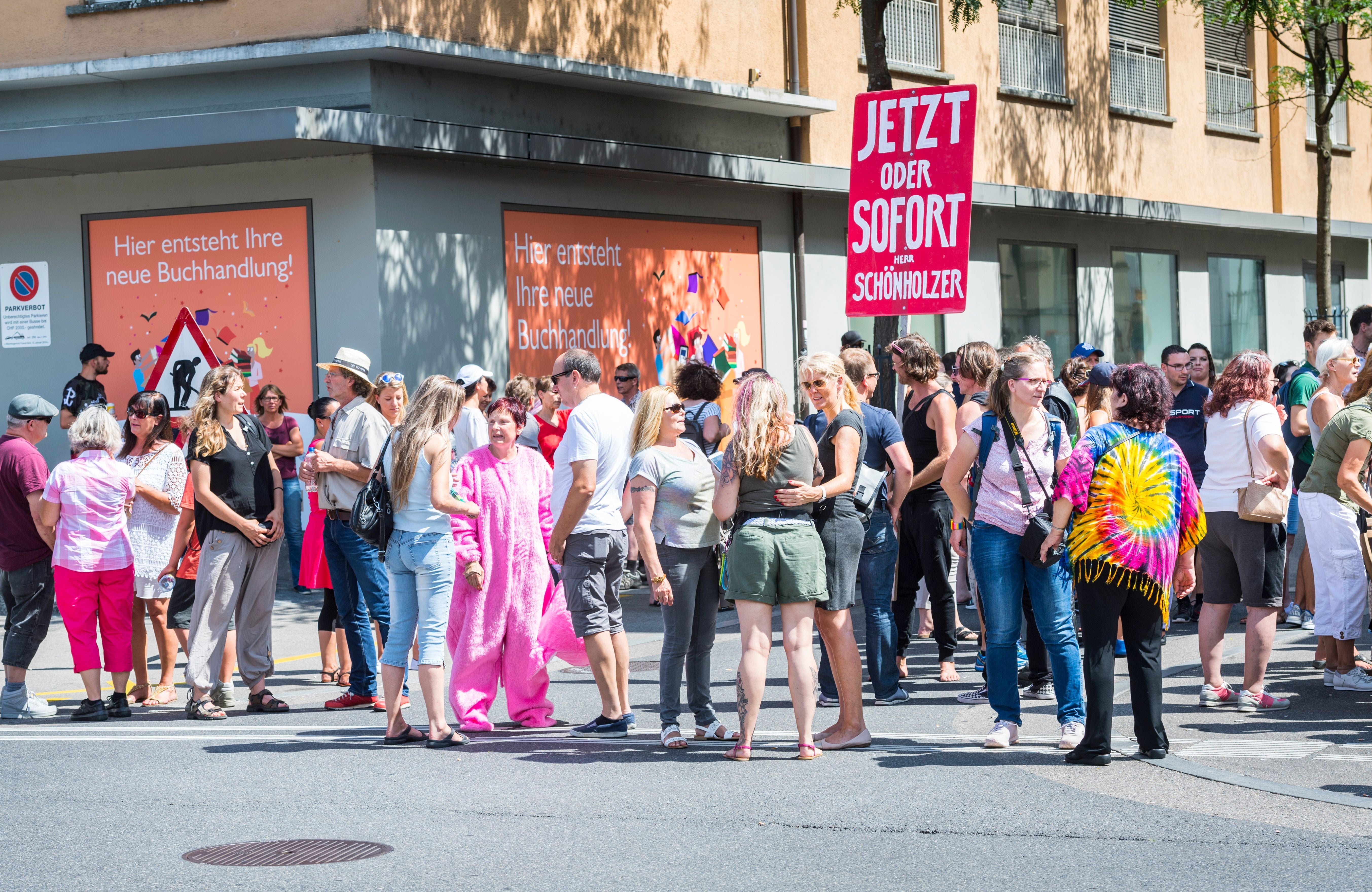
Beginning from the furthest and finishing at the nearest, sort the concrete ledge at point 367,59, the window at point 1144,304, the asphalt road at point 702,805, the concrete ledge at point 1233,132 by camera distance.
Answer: the concrete ledge at point 1233,132 < the window at point 1144,304 < the concrete ledge at point 367,59 < the asphalt road at point 702,805

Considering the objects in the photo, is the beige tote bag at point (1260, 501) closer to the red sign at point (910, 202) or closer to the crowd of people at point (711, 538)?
the crowd of people at point (711, 538)

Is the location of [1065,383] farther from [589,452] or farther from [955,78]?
[955,78]

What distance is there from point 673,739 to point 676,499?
3.90 ft

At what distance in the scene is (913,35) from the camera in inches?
806

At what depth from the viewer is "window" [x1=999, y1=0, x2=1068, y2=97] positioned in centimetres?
2184

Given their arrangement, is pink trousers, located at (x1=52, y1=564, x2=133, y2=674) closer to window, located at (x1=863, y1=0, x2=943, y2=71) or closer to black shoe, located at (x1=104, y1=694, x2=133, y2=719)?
black shoe, located at (x1=104, y1=694, x2=133, y2=719)

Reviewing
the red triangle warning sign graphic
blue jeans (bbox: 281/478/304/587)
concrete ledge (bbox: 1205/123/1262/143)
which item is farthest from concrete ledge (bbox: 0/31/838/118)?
concrete ledge (bbox: 1205/123/1262/143)

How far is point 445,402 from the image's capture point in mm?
8203

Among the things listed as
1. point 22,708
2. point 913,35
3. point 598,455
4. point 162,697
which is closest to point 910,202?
point 598,455

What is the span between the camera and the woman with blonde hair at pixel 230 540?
929 centimetres

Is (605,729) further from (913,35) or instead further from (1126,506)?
(913,35)

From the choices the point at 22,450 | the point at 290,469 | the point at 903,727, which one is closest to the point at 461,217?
the point at 290,469

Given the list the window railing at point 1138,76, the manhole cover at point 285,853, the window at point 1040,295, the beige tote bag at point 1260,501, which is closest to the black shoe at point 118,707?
the manhole cover at point 285,853

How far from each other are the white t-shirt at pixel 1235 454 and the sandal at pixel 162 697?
20.6 feet
